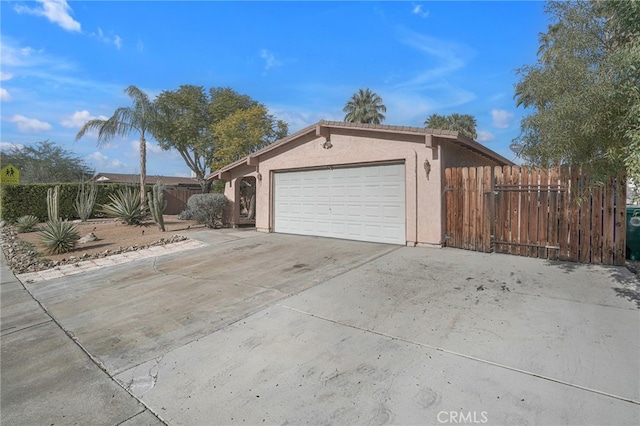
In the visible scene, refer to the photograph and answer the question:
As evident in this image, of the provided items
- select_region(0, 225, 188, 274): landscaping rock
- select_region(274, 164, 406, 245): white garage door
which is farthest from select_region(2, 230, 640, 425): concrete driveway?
select_region(274, 164, 406, 245): white garage door

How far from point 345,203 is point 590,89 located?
21.7 feet

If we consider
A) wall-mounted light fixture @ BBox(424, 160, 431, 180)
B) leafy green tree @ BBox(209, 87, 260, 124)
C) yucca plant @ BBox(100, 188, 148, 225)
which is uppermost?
leafy green tree @ BBox(209, 87, 260, 124)

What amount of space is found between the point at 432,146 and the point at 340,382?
21.9 feet

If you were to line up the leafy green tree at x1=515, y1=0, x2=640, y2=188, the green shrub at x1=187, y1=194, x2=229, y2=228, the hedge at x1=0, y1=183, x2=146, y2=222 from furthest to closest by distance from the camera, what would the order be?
the hedge at x1=0, y1=183, x2=146, y2=222 < the green shrub at x1=187, y1=194, x2=229, y2=228 < the leafy green tree at x1=515, y1=0, x2=640, y2=188

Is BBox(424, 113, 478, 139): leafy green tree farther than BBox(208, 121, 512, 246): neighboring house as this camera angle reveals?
Yes

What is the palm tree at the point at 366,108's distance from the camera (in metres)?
33.0

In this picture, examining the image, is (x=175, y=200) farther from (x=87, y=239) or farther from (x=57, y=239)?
(x=57, y=239)

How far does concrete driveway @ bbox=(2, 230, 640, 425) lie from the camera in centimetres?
262

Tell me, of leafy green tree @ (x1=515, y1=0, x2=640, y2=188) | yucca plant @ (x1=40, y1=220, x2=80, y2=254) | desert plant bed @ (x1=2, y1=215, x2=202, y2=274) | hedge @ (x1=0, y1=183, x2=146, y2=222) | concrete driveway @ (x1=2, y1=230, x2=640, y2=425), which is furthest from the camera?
hedge @ (x1=0, y1=183, x2=146, y2=222)

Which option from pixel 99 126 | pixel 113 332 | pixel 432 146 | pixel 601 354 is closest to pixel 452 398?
pixel 601 354

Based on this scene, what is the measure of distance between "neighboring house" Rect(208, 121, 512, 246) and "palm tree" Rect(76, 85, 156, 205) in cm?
1024

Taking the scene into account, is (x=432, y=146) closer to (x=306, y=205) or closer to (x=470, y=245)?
(x=470, y=245)

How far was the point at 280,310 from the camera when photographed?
4.74 metres

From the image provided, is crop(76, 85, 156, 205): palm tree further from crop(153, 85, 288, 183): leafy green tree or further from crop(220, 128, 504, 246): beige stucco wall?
crop(220, 128, 504, 246): beige stucco wall
